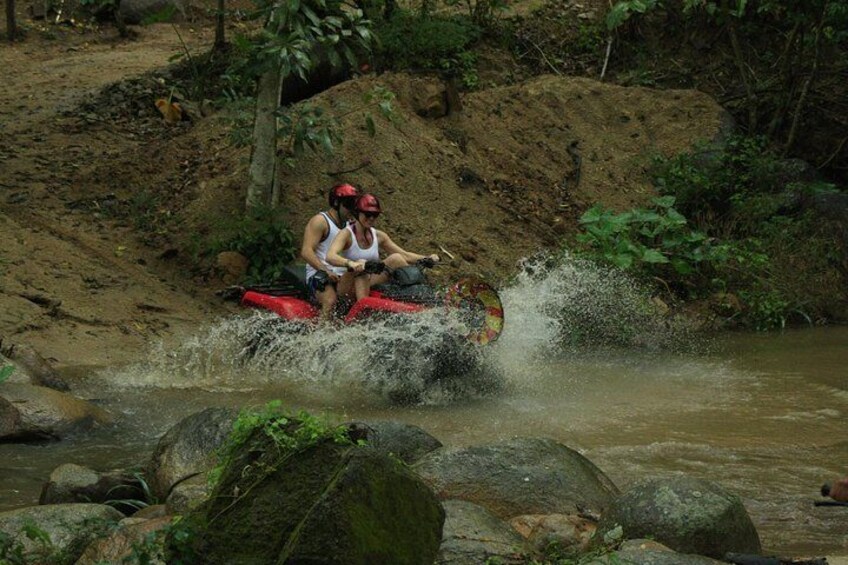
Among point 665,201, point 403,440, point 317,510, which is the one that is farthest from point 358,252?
point 317,510

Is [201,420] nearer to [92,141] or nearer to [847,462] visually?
[847,462]

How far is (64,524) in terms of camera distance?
5953 mm

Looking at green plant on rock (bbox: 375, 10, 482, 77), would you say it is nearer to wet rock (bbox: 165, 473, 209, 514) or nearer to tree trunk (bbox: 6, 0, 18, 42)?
tree trunk (bbox: 6, 0, 18, 42)

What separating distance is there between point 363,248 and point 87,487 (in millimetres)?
3821

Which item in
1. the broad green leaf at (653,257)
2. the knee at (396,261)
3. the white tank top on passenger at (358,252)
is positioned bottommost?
the broad green leaf at (653,257)

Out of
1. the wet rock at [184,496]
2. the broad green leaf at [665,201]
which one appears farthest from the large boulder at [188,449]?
the broad green leaf at [665,201]

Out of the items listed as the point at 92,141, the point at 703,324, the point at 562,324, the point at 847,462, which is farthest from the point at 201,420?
the point at 92,141

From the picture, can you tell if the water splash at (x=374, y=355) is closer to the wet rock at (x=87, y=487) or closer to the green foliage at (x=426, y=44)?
the wet rock at (x=87, y=487)

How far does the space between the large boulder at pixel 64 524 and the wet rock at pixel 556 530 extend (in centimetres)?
202

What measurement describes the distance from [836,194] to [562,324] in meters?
4.67

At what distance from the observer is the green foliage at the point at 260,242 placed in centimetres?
1233

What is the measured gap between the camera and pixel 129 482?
23.5 ft

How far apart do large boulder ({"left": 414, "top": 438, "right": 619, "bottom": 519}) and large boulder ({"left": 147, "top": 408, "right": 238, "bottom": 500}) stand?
3.89 ft

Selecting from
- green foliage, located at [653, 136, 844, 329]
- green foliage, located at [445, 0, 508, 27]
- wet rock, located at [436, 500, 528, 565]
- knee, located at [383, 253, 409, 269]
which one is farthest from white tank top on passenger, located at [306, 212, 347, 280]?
green foliage, located at [445, 0, 508, 27]
